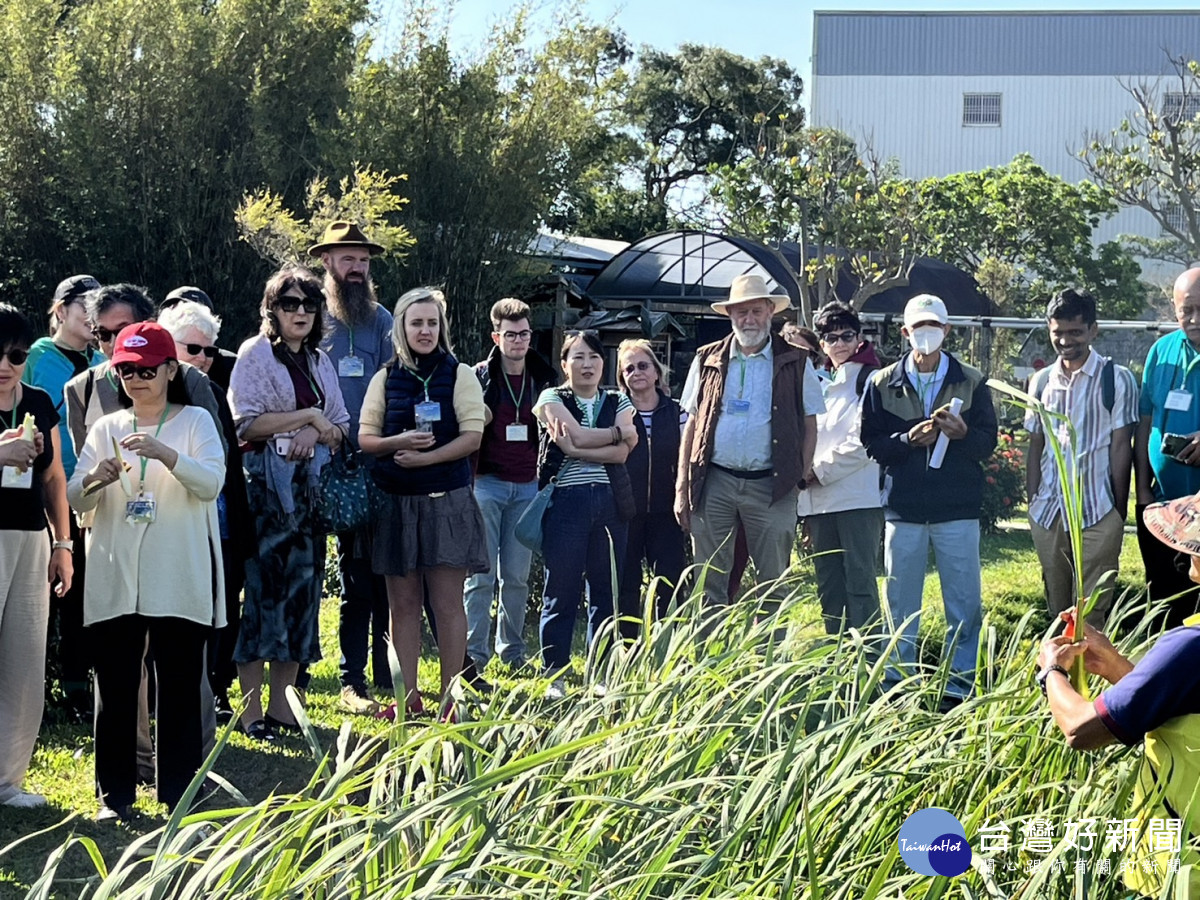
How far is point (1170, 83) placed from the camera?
170 ft

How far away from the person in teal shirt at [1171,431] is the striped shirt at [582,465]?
2334 mm

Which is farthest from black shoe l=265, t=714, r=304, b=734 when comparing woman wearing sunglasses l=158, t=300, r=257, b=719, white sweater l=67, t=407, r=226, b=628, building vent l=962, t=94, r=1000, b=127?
building vent l=962, t=94, r=1000, b=127

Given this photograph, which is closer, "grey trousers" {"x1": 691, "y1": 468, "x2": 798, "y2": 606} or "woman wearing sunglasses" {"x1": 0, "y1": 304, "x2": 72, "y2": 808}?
"woman wearing sunglasses" {"x1": 0, "y1": 304, "x2": 72, "y2": 808}

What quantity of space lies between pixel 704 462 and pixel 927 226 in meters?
26.9

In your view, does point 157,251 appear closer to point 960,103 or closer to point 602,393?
point 602,393

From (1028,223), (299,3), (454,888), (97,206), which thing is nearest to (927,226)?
(1028,223)

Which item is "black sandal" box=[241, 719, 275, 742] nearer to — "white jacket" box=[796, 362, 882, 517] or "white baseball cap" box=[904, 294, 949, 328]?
"white jacket" box=[796, 362, 882, 517]

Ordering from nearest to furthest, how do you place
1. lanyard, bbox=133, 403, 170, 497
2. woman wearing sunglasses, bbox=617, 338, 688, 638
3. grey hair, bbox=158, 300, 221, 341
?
lanyard, bbox=133, 403, 170, 497 < grey hair, bbox=158, 300, 221, 341 < woman wearing sunglasses, bbox=617, 338, 688, 638

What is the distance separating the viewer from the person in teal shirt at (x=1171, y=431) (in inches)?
237

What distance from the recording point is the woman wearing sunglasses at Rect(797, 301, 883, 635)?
696 centimetres

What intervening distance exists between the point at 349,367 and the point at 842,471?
2.35m

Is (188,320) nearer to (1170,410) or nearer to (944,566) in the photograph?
(944,566)

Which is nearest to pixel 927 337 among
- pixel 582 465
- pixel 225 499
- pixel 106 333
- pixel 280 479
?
pixel 582 465

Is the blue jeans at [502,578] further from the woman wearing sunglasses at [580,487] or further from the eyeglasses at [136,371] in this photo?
the eyeglasses at [136,371]
